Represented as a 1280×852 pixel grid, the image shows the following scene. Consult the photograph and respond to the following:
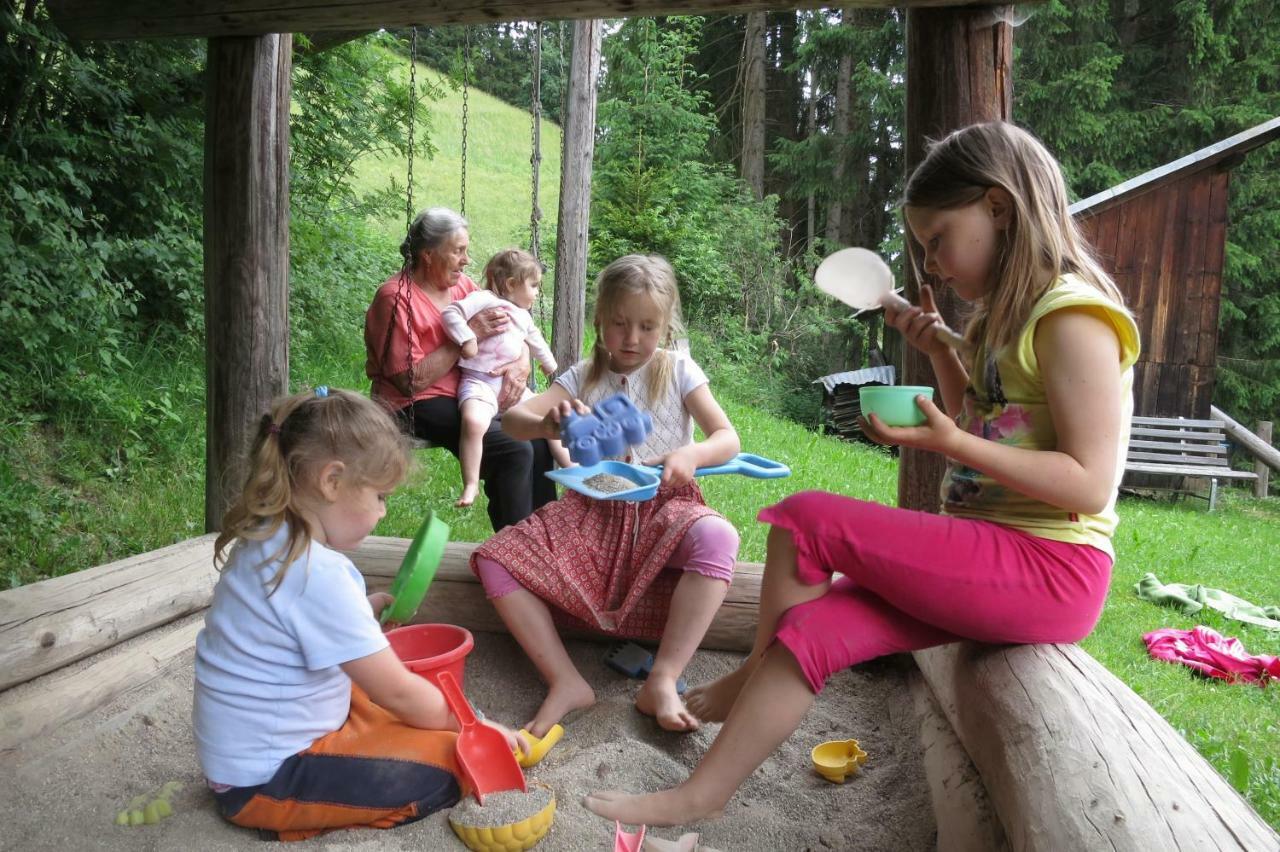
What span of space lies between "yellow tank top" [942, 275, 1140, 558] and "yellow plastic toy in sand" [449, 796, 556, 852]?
102 centimetres

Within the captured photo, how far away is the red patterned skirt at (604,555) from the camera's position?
250cm

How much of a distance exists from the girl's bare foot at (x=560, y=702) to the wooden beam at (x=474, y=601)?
14.6 inches

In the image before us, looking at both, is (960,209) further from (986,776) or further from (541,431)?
(541,431)

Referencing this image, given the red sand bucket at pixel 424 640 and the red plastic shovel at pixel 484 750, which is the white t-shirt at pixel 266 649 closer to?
the red plastic shovel at pixel 484 750

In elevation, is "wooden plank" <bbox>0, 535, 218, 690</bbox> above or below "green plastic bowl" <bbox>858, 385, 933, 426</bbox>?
below

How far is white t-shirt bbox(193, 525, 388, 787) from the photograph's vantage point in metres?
1.68

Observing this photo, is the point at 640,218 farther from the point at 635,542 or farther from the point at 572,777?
the point at 572,777

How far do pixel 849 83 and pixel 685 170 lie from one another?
13.9 ft

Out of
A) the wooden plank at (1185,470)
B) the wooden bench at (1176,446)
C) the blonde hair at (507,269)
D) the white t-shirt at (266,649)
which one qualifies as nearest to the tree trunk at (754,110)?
the wooden bench at (1176,446)

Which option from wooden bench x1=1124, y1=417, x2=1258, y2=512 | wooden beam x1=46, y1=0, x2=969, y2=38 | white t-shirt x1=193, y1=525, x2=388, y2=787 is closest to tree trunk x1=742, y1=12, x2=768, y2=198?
wooden bench x1=1124, y1=417, x2=1258, y2=512

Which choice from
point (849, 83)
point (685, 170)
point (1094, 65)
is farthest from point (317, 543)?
point (849, 83)

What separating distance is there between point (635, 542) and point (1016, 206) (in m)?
1.28

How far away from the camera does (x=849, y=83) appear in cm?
1456

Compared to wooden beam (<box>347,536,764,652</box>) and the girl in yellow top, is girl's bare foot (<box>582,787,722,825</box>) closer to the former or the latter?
the girl in yellow top
